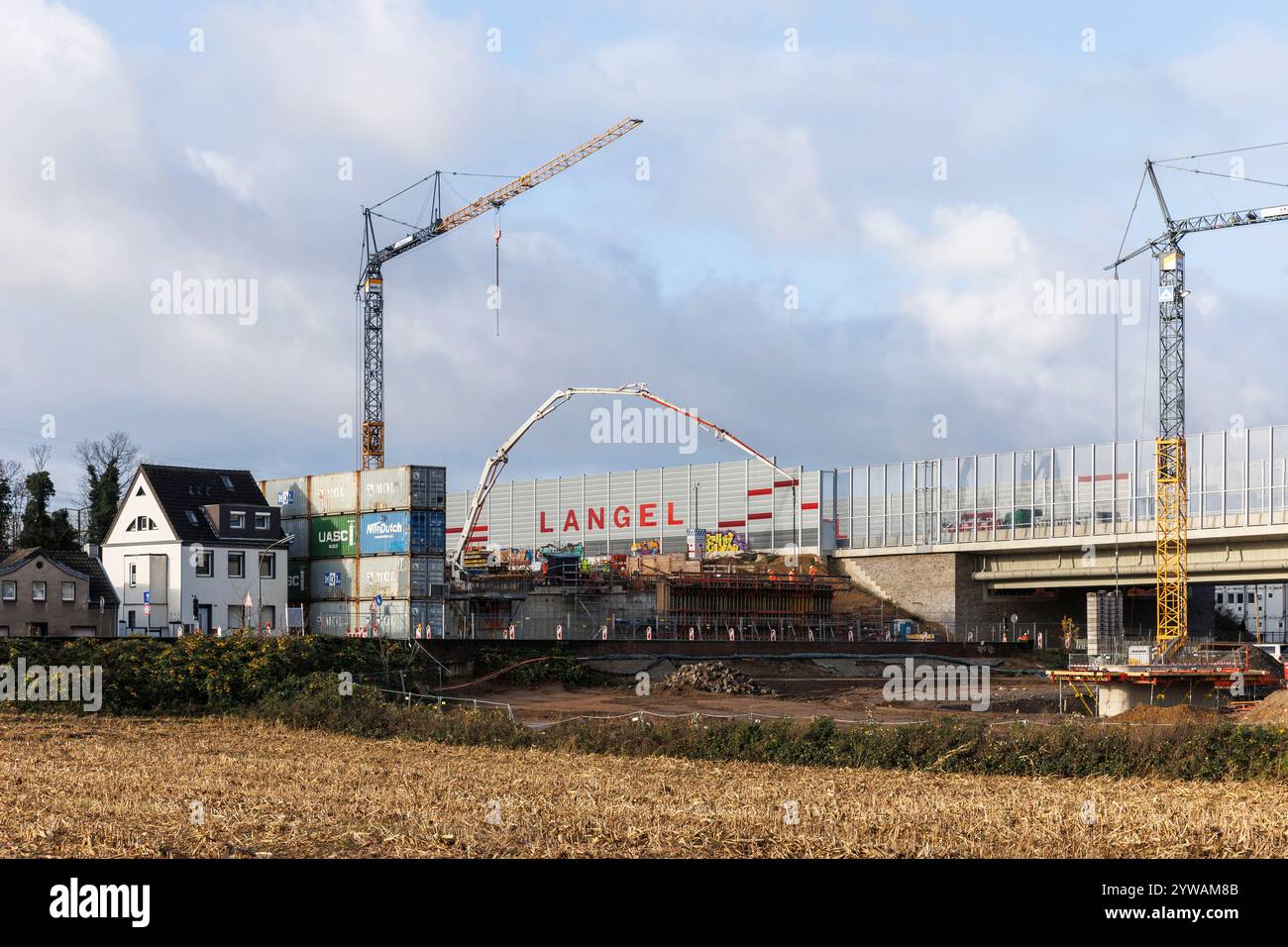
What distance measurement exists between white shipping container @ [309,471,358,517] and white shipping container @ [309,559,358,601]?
2.62m

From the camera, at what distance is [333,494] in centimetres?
7294

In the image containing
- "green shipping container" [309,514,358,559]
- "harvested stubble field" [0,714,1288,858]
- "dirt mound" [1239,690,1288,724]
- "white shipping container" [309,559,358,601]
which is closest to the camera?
"harvested stubble field" [0,714,1288,858]

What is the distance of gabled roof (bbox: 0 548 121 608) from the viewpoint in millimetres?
64125

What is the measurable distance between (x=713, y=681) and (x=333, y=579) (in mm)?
22393

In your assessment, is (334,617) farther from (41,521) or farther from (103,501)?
(103,501)

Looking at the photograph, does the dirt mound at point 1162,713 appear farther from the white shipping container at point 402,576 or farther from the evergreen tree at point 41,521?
the evergreen tree at point 41,521

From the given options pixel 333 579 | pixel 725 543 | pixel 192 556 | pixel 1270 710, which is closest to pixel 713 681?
pixel 333 579

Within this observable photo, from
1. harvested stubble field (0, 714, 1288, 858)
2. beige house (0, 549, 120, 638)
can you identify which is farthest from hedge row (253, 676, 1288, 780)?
beige house (0, 549, 120, 638)

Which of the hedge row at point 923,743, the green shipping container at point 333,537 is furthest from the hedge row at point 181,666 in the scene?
the green shipping container at point 333,537

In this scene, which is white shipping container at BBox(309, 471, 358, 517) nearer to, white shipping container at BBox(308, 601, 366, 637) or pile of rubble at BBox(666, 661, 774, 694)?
white shipping container at BBox(308, 601, 366, 637)

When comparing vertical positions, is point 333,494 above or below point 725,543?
above

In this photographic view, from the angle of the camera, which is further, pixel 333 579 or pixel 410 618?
pixel 333 579

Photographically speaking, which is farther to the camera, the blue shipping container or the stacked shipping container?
the blue shipping container
